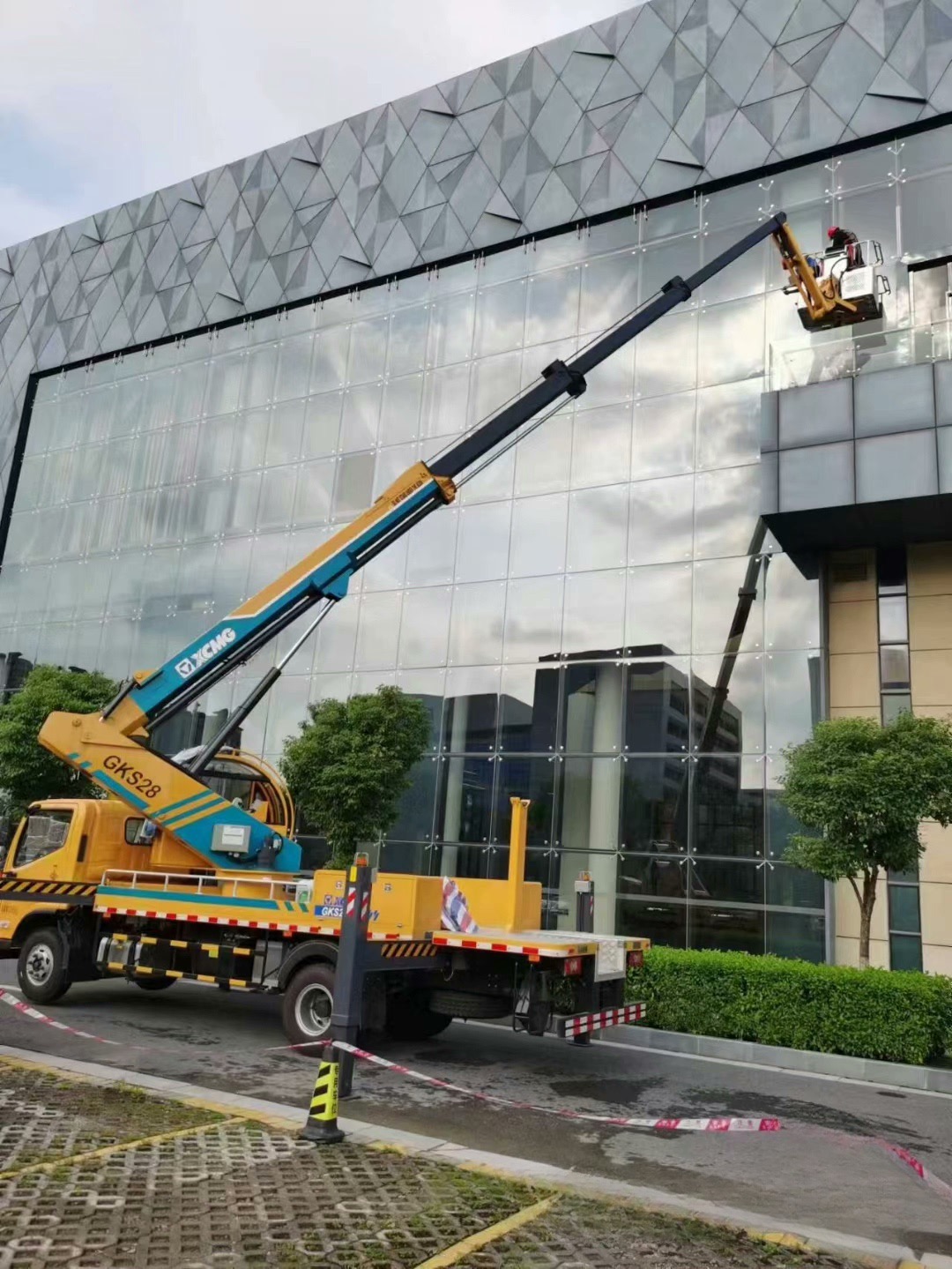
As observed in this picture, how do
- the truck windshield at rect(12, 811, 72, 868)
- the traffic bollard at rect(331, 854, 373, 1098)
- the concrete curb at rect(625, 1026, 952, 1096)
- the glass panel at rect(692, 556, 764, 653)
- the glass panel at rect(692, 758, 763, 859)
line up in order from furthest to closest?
1. the glass panel at rect(692, 556, 764, 653)
2. the glass panel at rect(692, 758, 763, 859)
3. the truck windshield at rect(12, 811, 72, 868)
4. the concrete curb at rect(625, 1026, 952, 1096)
5. the traffic bollard at rect(331, 854, 373, 1098)

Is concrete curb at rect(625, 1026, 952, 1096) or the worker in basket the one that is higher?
the worker in basket

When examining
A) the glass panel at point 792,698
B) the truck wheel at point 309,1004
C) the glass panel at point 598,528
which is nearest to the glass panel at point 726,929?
the glass panel at point 792,698

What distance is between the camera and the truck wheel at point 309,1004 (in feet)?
32.2

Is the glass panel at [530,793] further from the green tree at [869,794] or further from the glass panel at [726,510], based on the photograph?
the green tree at [869,794]

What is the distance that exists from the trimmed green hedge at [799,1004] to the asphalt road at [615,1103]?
741 mm

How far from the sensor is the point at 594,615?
1877cm

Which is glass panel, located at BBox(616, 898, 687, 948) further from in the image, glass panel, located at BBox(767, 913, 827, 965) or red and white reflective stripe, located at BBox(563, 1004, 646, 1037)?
red and white reflective stripe, located at BBox(563, 1004, 646, 1037)

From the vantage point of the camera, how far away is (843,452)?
49.9 ft

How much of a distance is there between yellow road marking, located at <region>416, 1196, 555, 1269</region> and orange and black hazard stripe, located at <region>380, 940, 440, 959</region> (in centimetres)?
373

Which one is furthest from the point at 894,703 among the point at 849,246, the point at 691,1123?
the point at 691,1123

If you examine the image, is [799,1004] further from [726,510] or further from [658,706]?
[726,510]

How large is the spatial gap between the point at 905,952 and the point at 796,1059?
5.14 meters

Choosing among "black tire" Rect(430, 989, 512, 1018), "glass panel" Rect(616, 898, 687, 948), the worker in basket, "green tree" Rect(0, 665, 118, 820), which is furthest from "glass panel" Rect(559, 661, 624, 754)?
"green tree" Rect(0, 665, 118, 820)

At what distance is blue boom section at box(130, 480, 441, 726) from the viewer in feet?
42.2
